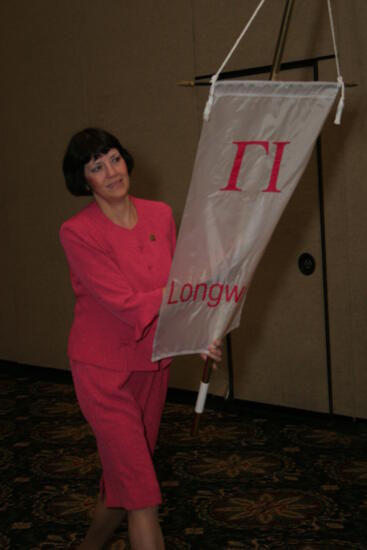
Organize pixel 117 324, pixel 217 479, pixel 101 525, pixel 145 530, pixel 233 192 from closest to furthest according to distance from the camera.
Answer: pixel 233 192, pixel 145 530, pixel 117 324, pixel 101 525, pixel 217 479

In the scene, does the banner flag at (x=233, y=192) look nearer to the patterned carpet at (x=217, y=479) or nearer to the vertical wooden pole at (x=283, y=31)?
the vertical wooden pole at (x=283, y=31)

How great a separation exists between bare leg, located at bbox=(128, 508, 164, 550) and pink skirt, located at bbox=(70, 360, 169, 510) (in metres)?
0.03

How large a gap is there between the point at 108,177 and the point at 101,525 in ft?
3.89

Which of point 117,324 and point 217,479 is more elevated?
point 117,324

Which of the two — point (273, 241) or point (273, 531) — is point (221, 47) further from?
point (273, 531)

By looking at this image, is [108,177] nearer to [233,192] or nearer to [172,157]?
[233,192]

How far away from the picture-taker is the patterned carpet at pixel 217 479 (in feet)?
10.3

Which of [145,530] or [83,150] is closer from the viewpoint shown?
[145,530]

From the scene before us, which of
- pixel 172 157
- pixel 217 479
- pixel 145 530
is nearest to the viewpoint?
pixel 145 530

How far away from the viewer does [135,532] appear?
245cm

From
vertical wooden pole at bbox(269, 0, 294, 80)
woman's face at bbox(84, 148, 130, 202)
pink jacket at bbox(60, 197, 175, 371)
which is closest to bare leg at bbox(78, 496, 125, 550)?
pink jacket at bbox(60, 197, 175, 371)

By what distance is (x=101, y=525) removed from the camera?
2.74 metres

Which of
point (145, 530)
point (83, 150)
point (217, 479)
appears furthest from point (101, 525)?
point (83, 150)

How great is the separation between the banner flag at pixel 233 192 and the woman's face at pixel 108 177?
451 millimetres
